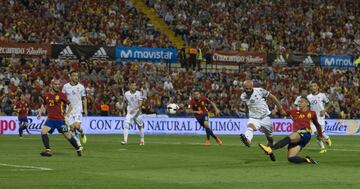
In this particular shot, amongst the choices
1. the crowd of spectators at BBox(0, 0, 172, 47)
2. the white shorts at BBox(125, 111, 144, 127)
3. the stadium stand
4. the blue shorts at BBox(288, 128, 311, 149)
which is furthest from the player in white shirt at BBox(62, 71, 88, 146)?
the crowd of spectators at BBox(0, 0, 172, 47)

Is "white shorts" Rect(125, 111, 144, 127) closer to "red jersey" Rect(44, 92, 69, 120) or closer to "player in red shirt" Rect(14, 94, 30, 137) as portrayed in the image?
"red jersey" Rect(44, 92, 69, 120)

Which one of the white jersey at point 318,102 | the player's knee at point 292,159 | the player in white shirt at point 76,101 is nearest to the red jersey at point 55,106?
the player in white shirt at point 76,101

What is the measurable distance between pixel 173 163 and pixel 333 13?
45.5 m

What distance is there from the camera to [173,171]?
707 inches

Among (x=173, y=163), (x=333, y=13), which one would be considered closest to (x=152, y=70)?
(x=333, y=13)

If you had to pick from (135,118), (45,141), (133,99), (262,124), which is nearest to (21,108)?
(135,118)

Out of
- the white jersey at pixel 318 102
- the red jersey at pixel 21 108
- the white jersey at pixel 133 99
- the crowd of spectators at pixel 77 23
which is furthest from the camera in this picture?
the crowd of spectators at pixel 77 23

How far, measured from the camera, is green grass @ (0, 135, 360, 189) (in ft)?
49.4

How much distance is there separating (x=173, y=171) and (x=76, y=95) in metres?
9.59

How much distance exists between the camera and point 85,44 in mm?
47469

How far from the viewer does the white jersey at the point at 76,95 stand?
26656mm

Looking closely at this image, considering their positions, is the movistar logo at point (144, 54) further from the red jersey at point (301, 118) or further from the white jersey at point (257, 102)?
the red jersey at point (301, 118)

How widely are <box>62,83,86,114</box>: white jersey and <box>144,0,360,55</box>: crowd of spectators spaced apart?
27155 millimetres

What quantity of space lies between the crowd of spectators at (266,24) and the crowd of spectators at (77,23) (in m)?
2.77
